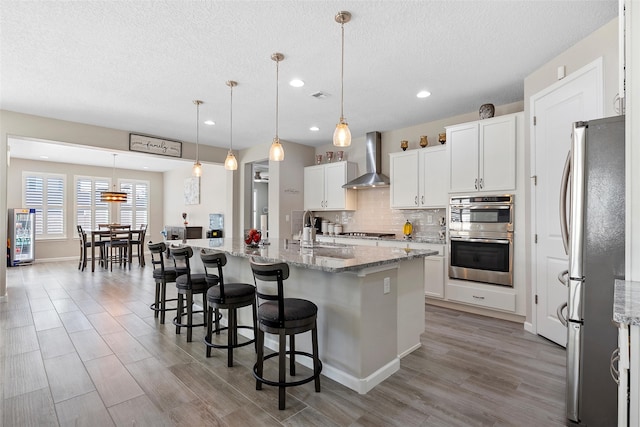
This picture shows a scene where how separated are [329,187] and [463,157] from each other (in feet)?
8.77

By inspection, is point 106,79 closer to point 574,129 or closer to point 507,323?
point 574,129

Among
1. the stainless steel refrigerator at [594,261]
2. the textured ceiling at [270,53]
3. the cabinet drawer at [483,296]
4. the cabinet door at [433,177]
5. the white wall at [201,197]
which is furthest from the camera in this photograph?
the white wall at [201,197]

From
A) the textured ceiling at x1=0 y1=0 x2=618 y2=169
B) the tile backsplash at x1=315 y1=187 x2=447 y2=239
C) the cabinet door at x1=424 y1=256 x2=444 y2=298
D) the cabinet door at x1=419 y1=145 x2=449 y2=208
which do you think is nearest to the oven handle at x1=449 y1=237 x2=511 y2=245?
the cabinet door at x1=424 y1=256 x2=444 y2=298

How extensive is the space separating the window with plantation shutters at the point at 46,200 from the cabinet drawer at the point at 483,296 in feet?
32.9

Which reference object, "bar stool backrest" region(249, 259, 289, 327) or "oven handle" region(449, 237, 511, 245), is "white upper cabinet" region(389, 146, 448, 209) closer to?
"oven handle" region(449, 237, 511, 245)

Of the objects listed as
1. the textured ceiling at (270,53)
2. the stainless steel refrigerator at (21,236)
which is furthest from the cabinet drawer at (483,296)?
the stainless steel refrigerator at (21,236)

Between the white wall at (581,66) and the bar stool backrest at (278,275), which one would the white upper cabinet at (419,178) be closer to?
the white wall at (581,66)

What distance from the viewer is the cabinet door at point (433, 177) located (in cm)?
462

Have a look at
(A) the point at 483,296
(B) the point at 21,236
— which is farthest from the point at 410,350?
(B) the point at 21,236

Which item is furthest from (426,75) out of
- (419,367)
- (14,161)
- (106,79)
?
(14,161)

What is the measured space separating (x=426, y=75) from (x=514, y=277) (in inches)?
99.9

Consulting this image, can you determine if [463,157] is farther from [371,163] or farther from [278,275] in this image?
[278,275]

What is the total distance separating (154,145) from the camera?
586cm

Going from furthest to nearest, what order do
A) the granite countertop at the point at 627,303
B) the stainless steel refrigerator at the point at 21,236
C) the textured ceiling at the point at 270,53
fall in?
the stainless steel refrigerator at the point at 21,236 → the textured ceiling at the point at 270,53 → the granite countertop at the point at 627,303
